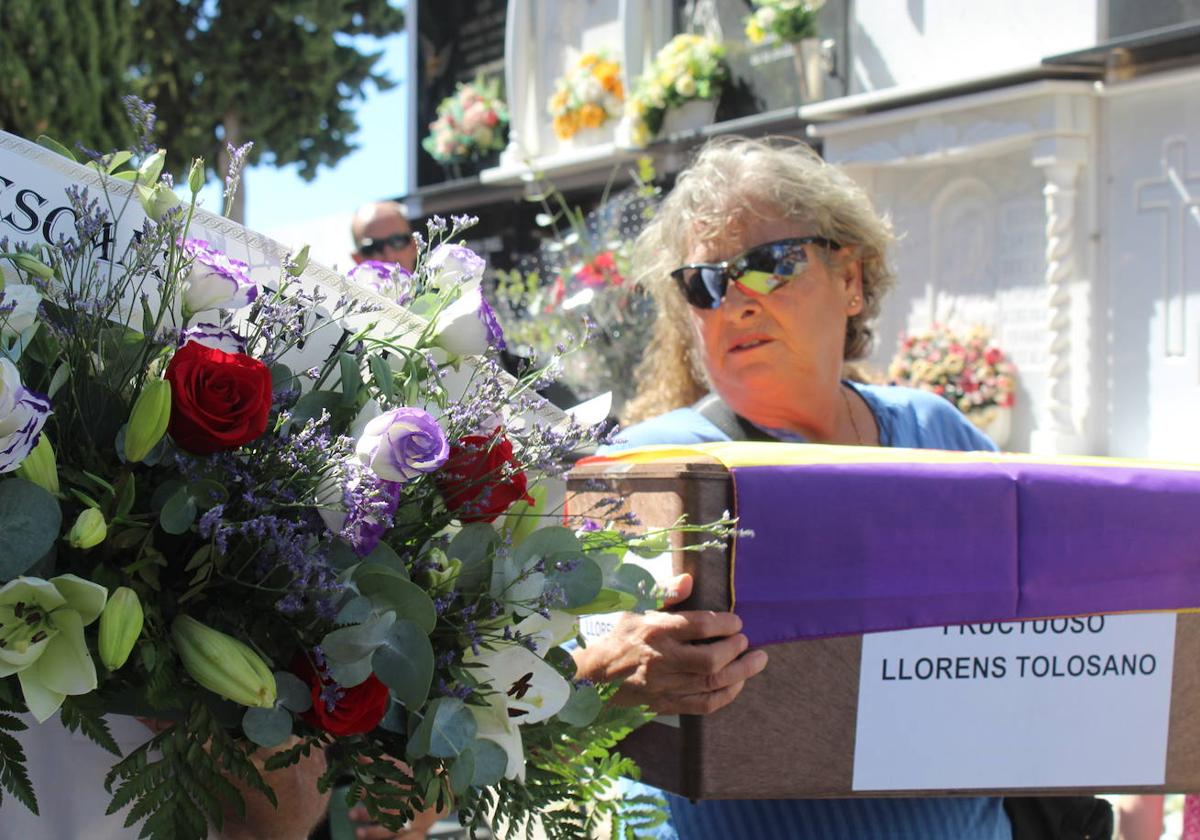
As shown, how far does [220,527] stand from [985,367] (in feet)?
26.2

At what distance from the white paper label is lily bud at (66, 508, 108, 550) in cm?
96

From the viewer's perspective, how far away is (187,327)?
1.10 meters

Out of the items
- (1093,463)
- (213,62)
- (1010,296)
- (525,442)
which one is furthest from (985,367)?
(213,62)

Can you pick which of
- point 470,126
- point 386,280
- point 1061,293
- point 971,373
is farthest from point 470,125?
point 386,280

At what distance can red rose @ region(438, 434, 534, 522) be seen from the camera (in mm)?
1146

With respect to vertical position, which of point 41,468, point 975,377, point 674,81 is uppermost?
point 674,81

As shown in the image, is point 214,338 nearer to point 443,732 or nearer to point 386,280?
point 386,280

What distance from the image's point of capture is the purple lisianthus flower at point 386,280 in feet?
4.21

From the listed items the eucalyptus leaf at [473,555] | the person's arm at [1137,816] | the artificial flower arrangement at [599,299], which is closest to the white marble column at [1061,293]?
the artificial flower arrangement at [599,299]

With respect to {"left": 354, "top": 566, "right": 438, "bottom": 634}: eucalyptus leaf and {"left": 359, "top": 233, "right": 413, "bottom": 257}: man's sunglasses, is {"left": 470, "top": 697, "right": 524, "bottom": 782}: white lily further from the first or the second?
{"left": 359, "top": 233, "right": 413, "bottom": 257}: man's sunglasses

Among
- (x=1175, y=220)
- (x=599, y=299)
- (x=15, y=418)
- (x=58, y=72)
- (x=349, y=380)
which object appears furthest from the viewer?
(x=58, y=72)

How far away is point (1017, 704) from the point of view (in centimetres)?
171

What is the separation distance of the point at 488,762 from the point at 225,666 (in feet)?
0.74

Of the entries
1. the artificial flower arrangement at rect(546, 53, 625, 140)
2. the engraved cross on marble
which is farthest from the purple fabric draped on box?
the artificial flower arrangement at rect(546, 53, 625, 140)
